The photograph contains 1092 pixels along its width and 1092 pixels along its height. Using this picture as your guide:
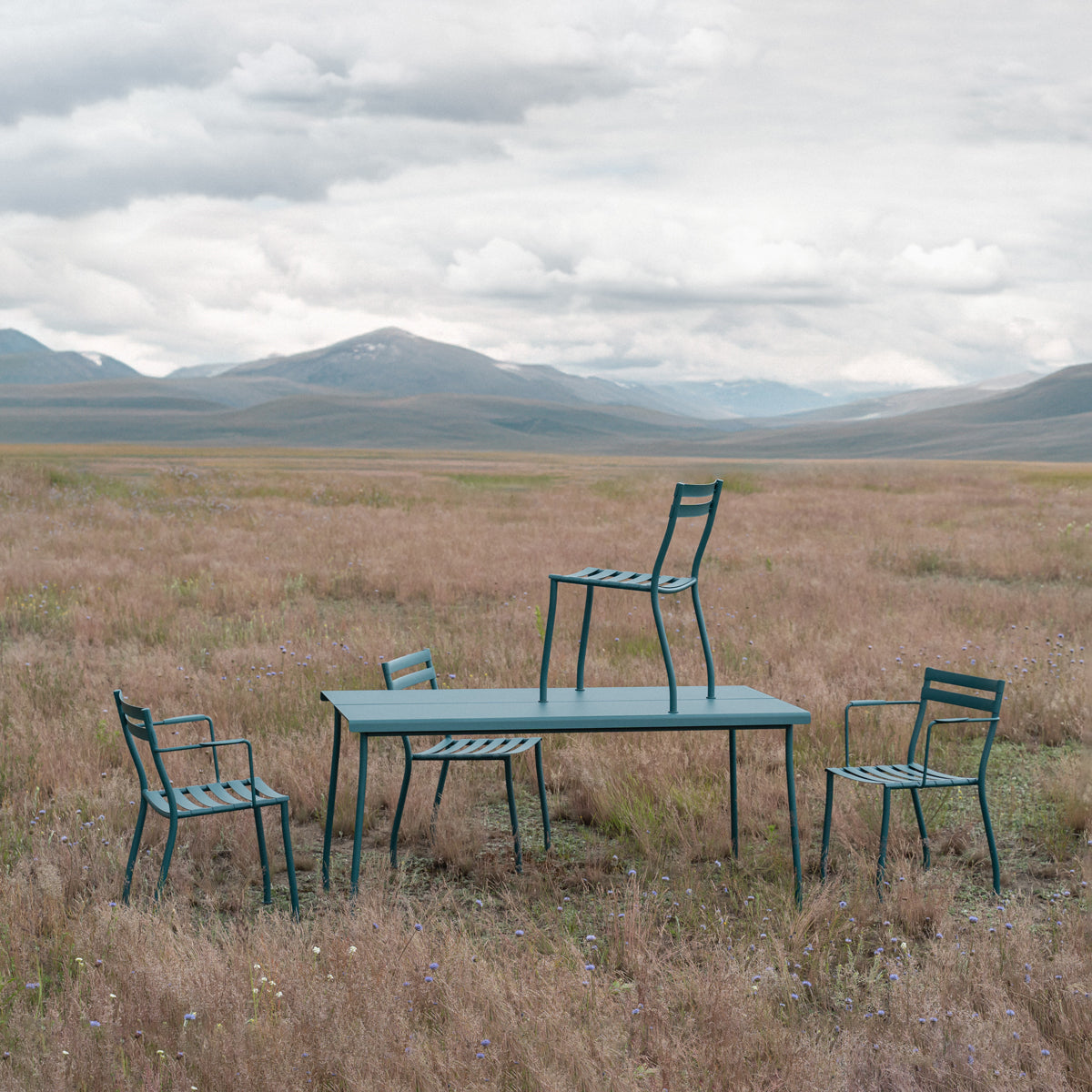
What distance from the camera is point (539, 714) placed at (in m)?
4.47

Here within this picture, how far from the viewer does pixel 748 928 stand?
4.21 meters

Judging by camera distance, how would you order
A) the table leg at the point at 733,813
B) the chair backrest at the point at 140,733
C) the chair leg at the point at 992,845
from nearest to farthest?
the chair backrest at the point at 140,733 < the chair leg at the point at 992,845 < the table leg at the point at 733,813

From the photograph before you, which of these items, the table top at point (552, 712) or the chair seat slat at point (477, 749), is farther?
the chair seat slat at point (477, 749)

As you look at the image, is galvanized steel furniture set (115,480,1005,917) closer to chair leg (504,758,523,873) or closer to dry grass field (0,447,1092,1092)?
chair leg (504,758,523,873)

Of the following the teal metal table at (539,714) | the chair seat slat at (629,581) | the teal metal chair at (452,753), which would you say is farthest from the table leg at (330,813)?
the chair seat slat at (629,581)

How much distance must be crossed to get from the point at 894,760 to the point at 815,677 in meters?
1.39

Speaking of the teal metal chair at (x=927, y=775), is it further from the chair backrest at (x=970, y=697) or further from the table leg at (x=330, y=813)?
the table leg at (x=330, y=813)

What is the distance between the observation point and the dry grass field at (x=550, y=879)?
314 cm

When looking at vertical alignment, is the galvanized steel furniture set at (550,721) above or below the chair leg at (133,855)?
above

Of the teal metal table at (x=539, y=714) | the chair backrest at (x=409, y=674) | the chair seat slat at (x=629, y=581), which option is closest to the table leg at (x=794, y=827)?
the teal metal table at (x=539, y=714)

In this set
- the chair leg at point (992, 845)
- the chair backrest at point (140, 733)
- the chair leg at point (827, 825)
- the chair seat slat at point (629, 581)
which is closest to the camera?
the chair backrest at point (140, 733)

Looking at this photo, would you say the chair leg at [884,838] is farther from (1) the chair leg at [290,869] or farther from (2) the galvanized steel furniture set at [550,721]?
(1) the chair leg at [290,869]

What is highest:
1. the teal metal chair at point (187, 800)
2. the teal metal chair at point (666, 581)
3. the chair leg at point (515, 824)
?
the teal metal chair at point (666, 581)

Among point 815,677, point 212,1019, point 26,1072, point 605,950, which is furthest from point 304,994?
point 815,677
